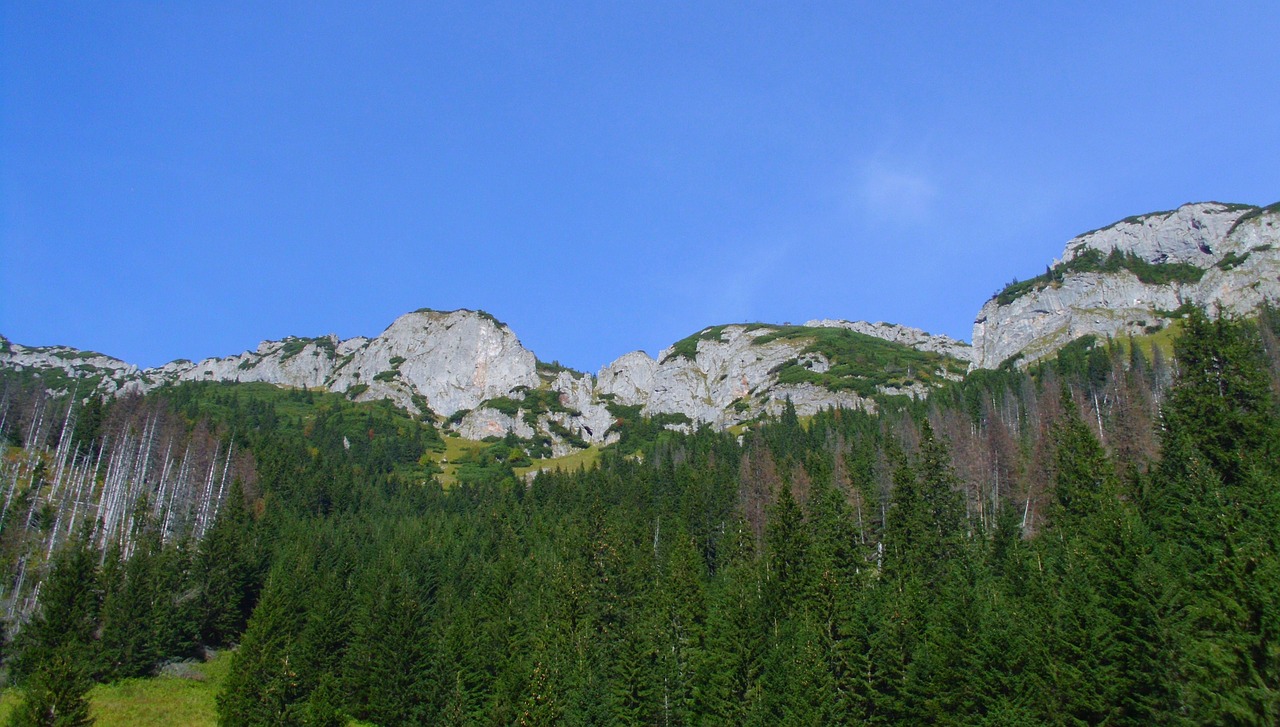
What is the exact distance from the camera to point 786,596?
6206 cm

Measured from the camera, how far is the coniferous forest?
39.3 m

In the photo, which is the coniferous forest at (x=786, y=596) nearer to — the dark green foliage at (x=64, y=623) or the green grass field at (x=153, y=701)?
the dark green foliage at (x=64, y=623)

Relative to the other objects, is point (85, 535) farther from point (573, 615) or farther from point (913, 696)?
point (913, 696)

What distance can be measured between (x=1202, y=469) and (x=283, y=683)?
223 ft

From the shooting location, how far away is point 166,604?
247 feet

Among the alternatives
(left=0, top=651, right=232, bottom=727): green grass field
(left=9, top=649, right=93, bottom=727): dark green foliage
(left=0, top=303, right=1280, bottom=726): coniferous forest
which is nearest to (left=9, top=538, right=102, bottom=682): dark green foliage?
(left=0, top=303, right=1280, bottom=726): coniferous forest

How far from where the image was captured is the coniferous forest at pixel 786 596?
39312 mm

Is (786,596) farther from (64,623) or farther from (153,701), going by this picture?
(64,623)

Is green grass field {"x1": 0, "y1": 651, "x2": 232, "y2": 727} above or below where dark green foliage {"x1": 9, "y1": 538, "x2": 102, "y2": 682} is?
below

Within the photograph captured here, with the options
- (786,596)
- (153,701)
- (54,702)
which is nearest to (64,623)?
(153,701)

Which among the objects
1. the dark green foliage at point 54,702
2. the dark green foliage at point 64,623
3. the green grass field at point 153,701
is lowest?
the green grass field at point 153,701

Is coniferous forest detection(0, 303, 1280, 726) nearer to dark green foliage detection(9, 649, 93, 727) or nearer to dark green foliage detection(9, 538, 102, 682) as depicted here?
dark green foliage detection(9, 649, 93, 727)

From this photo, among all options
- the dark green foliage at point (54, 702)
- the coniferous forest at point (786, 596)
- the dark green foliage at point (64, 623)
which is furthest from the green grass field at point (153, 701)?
the dark green foliage at point (54, 702)

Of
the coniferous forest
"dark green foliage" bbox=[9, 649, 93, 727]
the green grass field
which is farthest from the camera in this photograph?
the green grass field
